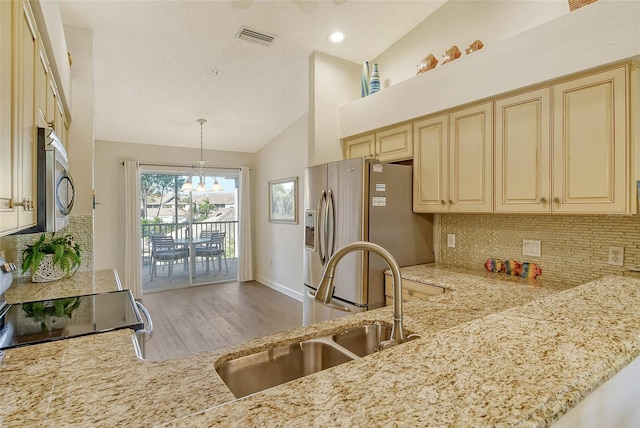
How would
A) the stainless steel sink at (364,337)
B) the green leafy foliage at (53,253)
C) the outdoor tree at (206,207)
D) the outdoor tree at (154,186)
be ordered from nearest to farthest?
the stainless steel sink at (364,337)
the green leafy foliage at (53,253)
the outdoor tree at (154,186)
the outdoor tree at (206,207)

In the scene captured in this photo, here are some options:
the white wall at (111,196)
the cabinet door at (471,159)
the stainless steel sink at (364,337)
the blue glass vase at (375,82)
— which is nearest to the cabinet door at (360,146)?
the blue glass vase at (375,82)

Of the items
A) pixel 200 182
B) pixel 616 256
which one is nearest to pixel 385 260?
pixel 616 256

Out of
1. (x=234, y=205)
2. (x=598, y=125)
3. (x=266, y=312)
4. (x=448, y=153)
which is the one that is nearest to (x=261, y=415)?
(x=598, y=125)

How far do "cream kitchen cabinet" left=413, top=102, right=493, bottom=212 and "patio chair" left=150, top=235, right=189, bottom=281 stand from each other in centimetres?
453

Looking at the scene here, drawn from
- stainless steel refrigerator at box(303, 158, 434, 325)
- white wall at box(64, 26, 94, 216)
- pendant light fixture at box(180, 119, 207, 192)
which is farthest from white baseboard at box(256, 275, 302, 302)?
white wall at box(64, 26, 94, 216)

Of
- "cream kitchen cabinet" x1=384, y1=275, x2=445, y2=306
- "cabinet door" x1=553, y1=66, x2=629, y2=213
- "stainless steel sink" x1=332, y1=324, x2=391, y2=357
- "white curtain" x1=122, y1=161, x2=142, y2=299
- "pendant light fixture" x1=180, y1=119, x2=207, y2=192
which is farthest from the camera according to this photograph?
"white curtain" x1=122, y1=161, x2=142, y2=299

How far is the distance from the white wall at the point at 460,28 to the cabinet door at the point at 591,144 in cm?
54

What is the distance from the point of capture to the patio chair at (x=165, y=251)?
557 cm

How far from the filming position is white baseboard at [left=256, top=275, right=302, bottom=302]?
16.4 feet

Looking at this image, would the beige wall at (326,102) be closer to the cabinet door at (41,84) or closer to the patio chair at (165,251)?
the cabinet door at (41,84)

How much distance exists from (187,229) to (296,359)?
17.0 ft

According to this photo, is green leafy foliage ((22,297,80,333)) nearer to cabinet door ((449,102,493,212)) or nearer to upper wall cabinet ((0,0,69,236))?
upper wall cabinet ((0,0,69,236))

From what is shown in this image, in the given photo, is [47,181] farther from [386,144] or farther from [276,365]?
[386,144]

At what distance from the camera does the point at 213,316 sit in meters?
4.25
